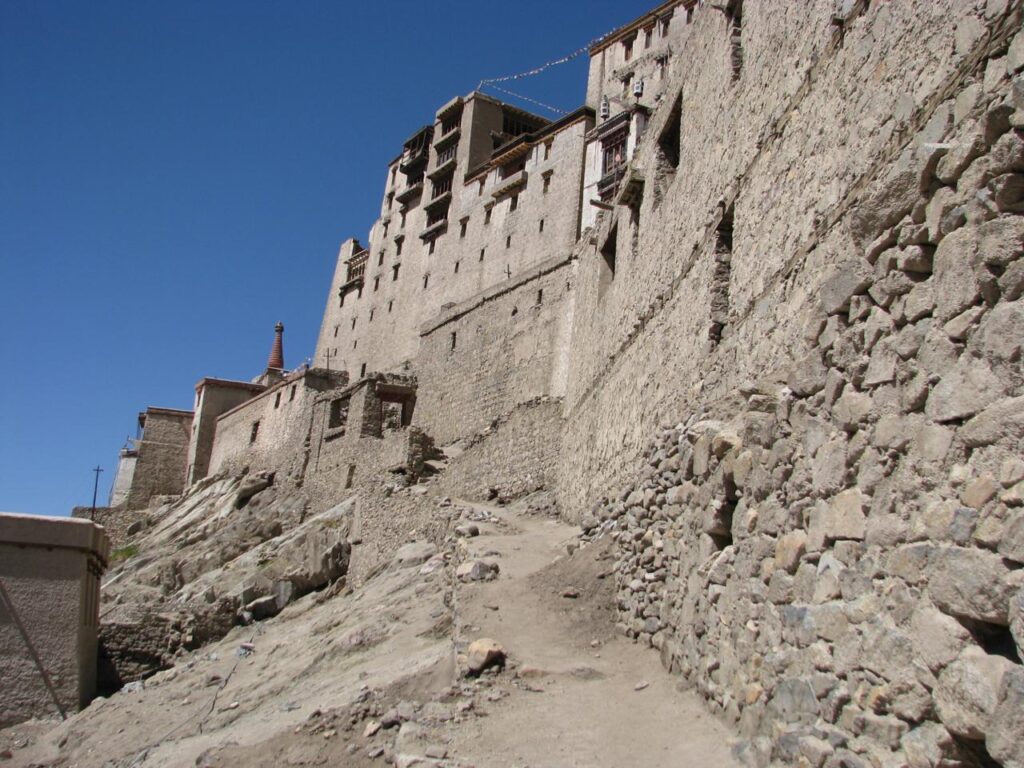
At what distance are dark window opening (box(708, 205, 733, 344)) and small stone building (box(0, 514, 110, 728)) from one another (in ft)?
35.4

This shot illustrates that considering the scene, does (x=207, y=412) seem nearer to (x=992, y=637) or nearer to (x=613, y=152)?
(x=613, y=152)

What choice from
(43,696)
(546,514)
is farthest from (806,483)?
(43,696)

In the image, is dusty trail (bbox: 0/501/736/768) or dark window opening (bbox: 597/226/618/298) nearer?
dusty trail (bbox: 0/501/736/768)

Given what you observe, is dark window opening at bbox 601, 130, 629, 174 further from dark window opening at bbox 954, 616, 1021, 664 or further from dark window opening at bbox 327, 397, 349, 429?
dark window opening at bbox 954, 616, 1021, 664

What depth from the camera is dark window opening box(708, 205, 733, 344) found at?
26.5 ft

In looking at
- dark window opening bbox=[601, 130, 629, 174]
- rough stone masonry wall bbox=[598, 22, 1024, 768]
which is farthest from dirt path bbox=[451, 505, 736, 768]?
dark window opening bbox=[601, 130, 629, 174]

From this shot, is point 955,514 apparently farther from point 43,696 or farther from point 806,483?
point 43,696

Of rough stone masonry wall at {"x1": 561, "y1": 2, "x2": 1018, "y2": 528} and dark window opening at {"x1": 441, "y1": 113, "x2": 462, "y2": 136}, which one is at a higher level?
dark window opening at {"x1": 441, "y1": 113, "x2": 462, "y2": 136}

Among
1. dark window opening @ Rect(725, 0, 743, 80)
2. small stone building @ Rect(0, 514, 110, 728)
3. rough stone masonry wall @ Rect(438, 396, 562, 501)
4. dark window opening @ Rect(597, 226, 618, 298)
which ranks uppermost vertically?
dark window opening @ Rect(725, 0, 743, 80)

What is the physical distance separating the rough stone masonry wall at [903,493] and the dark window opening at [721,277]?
2.73 meters

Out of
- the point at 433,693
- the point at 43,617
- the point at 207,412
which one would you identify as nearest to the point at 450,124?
the point at 207,412

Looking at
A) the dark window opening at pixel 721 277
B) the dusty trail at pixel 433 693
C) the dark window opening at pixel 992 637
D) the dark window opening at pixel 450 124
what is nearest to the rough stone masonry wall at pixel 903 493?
the dark window opening at pixel 992 637

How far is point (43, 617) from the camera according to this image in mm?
13320

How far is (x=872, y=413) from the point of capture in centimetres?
383
